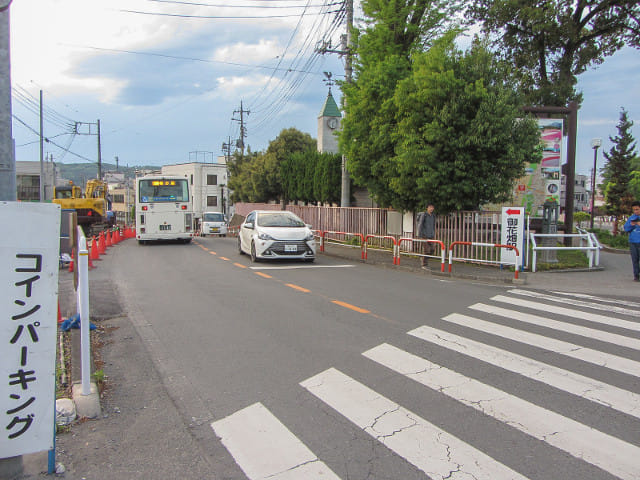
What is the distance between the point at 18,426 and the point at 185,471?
44.9 inches

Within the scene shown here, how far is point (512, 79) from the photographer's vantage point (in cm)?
1526

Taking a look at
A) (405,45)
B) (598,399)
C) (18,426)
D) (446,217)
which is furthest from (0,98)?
(405,45)

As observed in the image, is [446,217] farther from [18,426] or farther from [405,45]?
[18,426]

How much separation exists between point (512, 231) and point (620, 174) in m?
46.5

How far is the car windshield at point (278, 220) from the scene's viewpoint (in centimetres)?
1641

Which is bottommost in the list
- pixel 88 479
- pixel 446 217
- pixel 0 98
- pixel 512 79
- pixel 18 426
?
pixel 88 479

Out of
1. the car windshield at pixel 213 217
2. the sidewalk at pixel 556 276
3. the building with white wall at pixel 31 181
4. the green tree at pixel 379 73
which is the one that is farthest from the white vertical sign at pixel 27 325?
the building with white wall at pixel 31 181

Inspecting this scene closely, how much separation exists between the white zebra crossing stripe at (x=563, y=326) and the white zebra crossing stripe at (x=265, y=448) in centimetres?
500

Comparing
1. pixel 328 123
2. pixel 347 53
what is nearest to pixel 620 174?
pixel 328 123

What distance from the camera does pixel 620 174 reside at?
2047 inches

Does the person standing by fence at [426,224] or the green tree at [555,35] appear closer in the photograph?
the person standing by fence at [426,224]

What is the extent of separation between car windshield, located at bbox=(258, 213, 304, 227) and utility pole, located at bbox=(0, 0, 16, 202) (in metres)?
11.5

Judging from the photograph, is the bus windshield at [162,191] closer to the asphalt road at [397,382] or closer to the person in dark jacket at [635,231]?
the asphalt road at [397,382]

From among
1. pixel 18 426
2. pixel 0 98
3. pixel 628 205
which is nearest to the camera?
pixel 18 426
